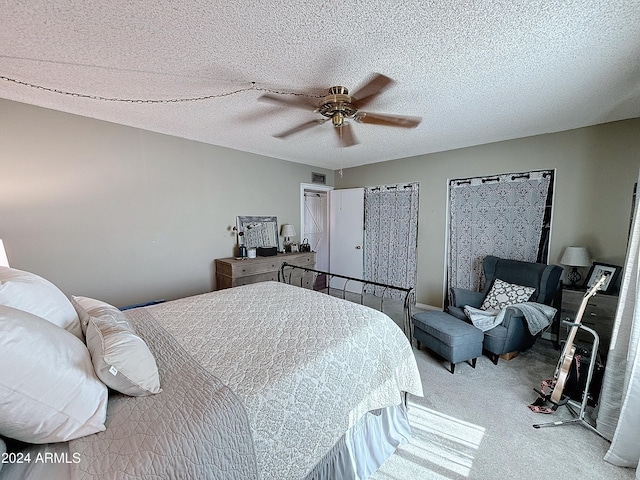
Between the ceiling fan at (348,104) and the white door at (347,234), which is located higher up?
the ceiling fan at (348,104)

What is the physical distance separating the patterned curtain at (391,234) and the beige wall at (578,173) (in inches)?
16.4

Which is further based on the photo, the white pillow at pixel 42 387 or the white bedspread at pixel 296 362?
the white bedspread at pixel 296 362

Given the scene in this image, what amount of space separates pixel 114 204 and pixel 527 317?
4474 mm

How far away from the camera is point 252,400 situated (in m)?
1.09

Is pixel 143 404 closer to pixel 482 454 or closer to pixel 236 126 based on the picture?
pixel 482 454

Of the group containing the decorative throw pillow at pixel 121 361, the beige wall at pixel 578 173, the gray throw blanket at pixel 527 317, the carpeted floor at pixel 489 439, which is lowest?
the carpeted floor at pixel 489 439

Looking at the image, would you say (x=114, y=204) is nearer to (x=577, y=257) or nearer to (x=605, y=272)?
(x=577, y=257)

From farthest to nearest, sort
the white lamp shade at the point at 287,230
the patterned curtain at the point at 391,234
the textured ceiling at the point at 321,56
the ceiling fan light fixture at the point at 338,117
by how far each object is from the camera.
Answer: the white lamp shade at the point at 287,230 < the patterned curtain at the point at 391,234 < the ceiling fan light fixture at the point at 338,117 < the textured ceiling at the point at 321,56

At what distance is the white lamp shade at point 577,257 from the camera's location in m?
2.89

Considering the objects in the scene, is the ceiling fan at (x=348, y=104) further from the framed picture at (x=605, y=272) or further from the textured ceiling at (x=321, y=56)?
the framed picture at (x=605, y=272)

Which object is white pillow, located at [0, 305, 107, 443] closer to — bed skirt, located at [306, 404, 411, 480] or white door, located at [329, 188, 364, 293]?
bed skirt, located at [306, 404, 411, 480]

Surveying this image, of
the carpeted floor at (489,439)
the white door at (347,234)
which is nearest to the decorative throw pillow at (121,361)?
the carpeted floor at (489,439)

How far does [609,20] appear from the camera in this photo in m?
1.39

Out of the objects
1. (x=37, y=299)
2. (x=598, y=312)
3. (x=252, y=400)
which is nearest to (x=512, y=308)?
(x=598, y=312)
